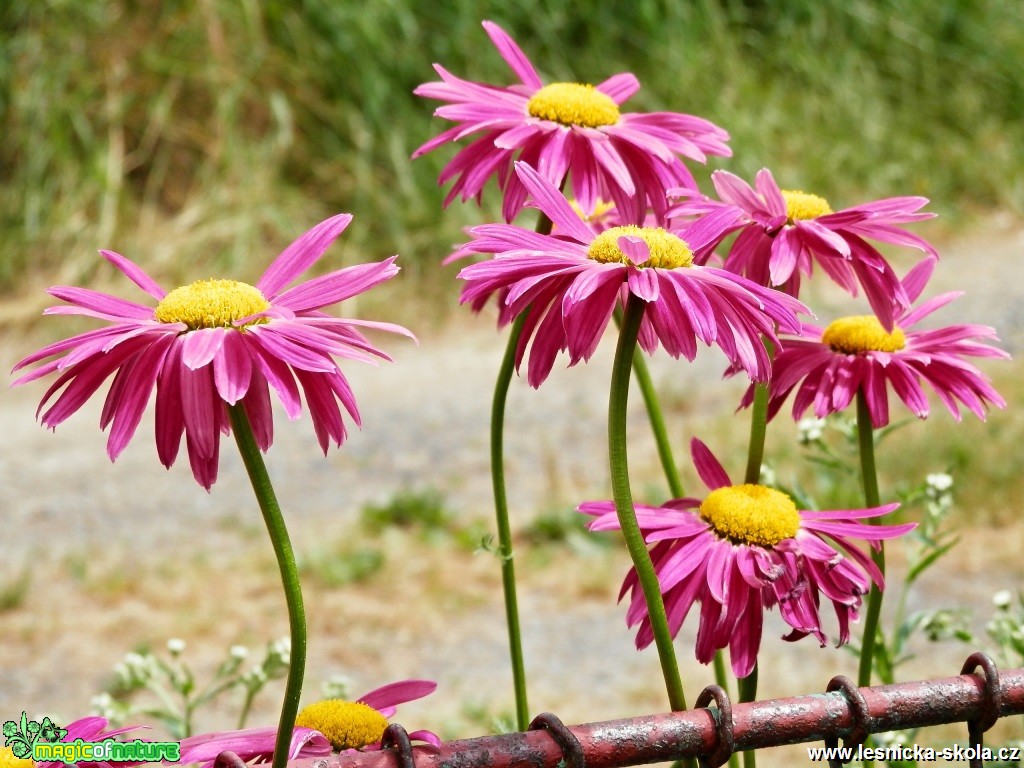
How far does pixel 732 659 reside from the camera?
851 mm

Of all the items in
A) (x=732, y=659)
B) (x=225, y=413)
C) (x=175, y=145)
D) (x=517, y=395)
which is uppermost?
(x=175, y=145)

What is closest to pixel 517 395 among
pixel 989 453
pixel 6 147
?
pixel 989 453

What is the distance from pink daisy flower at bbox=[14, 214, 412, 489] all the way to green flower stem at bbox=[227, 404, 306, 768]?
0.07ft

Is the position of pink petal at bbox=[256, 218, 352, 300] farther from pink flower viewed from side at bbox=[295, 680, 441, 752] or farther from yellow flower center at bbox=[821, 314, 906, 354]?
yellow flower center at bbox=[821, 314, 906, 354]

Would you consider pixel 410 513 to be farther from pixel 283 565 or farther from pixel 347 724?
pixel 283 565

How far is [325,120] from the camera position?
5090 mm

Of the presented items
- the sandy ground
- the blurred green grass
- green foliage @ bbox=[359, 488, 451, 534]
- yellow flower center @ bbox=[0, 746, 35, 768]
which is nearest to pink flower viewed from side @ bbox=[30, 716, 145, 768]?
yellow flower center @ bbox=[0, 746, 35, 768]

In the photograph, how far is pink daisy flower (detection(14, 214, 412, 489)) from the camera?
0.71 meters

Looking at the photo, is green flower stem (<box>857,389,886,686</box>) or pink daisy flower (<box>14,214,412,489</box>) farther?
green flower stem (<box>857,389,886,686</box>)

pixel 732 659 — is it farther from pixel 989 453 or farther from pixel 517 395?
pixel 517 395

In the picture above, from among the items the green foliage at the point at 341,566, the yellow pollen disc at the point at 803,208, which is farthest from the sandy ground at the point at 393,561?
the yellow pollen disc at the point at 803,208

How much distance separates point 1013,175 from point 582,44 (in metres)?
1.68

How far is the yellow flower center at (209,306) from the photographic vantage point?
29.5 inches

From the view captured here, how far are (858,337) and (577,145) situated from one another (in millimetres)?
255
